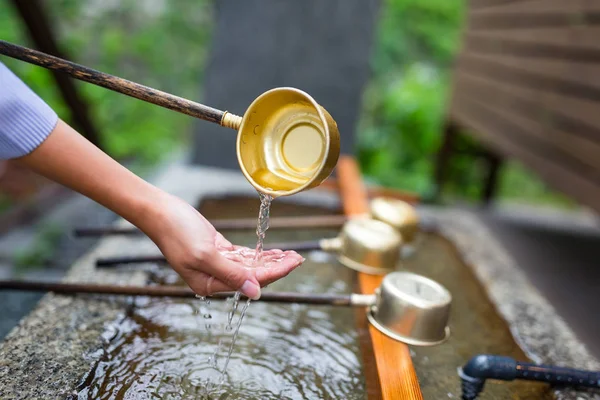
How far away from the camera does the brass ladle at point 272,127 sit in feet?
5.08

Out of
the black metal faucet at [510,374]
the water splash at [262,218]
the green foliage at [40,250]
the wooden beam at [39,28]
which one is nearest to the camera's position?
the water splash at [262,218]

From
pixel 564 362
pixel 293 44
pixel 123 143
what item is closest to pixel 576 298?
pixel 564 362

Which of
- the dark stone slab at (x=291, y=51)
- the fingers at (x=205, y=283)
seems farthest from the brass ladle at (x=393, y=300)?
the dark stone slab at (x=291, y=51)

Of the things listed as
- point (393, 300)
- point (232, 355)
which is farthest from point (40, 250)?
point (393, 300)

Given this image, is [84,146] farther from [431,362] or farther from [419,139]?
[419,139]

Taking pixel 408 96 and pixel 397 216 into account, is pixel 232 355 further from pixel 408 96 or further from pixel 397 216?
pixel 408 96

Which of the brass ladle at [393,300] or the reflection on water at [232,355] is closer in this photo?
the reflection on water at [232,355]

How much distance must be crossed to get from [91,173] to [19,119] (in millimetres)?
223

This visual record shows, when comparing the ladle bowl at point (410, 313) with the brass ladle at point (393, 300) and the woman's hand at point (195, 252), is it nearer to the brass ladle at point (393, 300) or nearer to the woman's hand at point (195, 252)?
the brass ladle at point (393, 300)

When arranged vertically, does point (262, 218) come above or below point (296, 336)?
above

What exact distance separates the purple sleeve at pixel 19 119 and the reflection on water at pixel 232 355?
0.93 meters

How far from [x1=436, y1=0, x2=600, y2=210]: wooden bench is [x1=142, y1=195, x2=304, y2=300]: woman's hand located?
3.15m

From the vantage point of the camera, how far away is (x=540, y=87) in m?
5.01

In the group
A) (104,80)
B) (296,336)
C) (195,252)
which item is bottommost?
(296,336)
